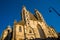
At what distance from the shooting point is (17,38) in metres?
39.2

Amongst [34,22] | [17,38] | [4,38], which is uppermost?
[34,22]

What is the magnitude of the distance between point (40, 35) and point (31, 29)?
4648 mm

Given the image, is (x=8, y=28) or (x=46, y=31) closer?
(x=46, y=31)

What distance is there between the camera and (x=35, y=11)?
63031 mm

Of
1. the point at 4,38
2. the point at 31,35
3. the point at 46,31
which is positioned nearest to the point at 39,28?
the point at 46,31

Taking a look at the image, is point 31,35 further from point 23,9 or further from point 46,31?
point 23,9

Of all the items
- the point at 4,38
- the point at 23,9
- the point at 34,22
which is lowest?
the point at 4,38

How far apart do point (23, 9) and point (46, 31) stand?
1741 centimetres

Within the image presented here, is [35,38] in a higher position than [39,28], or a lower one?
lower

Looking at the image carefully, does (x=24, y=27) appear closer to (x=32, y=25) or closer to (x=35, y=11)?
(x=32, y=25)

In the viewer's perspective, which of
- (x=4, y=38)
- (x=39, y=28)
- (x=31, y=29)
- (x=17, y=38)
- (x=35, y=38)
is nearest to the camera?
(x=17, y=38)

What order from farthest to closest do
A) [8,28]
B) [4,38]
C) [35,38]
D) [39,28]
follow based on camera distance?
1. [8,28]
2. [4,38]
3. [39,28]
4. [35,38]

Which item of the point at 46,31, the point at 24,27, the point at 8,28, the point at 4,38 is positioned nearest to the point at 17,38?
the point at 24,27

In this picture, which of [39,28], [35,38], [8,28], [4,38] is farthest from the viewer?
[8,28]
